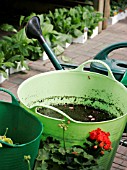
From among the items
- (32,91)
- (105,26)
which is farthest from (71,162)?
(105,26)

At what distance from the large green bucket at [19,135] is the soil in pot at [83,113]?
1.25 ft

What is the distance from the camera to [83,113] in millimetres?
Answer: 3074

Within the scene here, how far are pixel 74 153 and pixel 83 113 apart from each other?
2.21 feet

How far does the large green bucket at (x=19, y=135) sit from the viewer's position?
87.0 inches

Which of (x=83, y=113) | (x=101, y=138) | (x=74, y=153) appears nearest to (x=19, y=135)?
(x=74, y=153)

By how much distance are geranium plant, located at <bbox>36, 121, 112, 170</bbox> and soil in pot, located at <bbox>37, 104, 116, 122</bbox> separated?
0.51 m

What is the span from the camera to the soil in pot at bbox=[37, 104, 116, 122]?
2.98 metres

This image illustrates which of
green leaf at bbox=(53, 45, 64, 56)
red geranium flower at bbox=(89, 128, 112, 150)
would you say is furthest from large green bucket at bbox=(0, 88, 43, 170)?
green leaf at bbox=(53, 45, 64, 56)

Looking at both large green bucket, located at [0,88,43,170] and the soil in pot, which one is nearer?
large green bucket, located at [0,88,43,170]

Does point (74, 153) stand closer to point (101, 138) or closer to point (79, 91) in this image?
point (101, 138)

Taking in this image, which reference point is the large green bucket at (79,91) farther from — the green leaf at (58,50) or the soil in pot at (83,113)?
the green leaf at (58,50)

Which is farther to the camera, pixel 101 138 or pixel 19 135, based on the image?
pixel 19 135

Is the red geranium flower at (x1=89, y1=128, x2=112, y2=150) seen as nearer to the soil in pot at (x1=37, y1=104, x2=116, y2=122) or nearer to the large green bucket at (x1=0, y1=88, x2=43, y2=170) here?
the large green bucket at (x1=0, y1=88, x2=43, y2=170)

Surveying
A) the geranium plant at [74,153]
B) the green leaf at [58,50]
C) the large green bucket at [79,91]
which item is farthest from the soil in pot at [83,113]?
the green leaf at [58,50]
